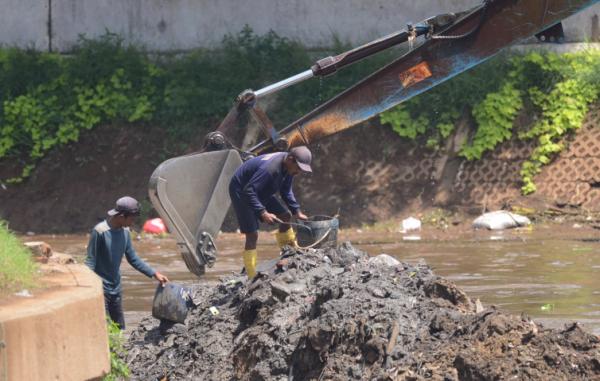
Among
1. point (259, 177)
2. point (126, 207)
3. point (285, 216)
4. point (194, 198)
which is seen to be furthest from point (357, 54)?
point (126, 207)

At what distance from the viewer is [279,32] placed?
69.8 ft

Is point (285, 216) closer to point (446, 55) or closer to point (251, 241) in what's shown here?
point (251, 241)

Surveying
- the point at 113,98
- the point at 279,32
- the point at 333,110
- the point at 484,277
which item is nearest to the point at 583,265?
the point at 484,277

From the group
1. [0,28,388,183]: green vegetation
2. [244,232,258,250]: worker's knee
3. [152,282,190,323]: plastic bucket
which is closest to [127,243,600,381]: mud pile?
[152,282,190,323]: plastic bucket

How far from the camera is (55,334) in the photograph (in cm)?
650

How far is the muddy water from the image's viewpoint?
1208 cm

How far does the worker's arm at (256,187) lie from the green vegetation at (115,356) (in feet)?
6.36

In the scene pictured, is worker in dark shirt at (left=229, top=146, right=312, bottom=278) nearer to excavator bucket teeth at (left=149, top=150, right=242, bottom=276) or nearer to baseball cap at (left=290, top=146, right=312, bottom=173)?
baseball cap at (left=290, top=146, right=312, bottom=173)

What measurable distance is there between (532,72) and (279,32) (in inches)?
189

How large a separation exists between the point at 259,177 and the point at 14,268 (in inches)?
150

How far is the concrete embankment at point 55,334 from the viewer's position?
625cm

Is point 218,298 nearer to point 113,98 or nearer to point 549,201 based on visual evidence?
point 549,201

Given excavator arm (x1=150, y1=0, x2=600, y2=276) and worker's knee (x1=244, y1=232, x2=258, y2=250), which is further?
worker's knee (x1=244, y1=232, x2=258, y2=250)

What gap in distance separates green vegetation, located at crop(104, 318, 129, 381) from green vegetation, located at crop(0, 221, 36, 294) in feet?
3.41
